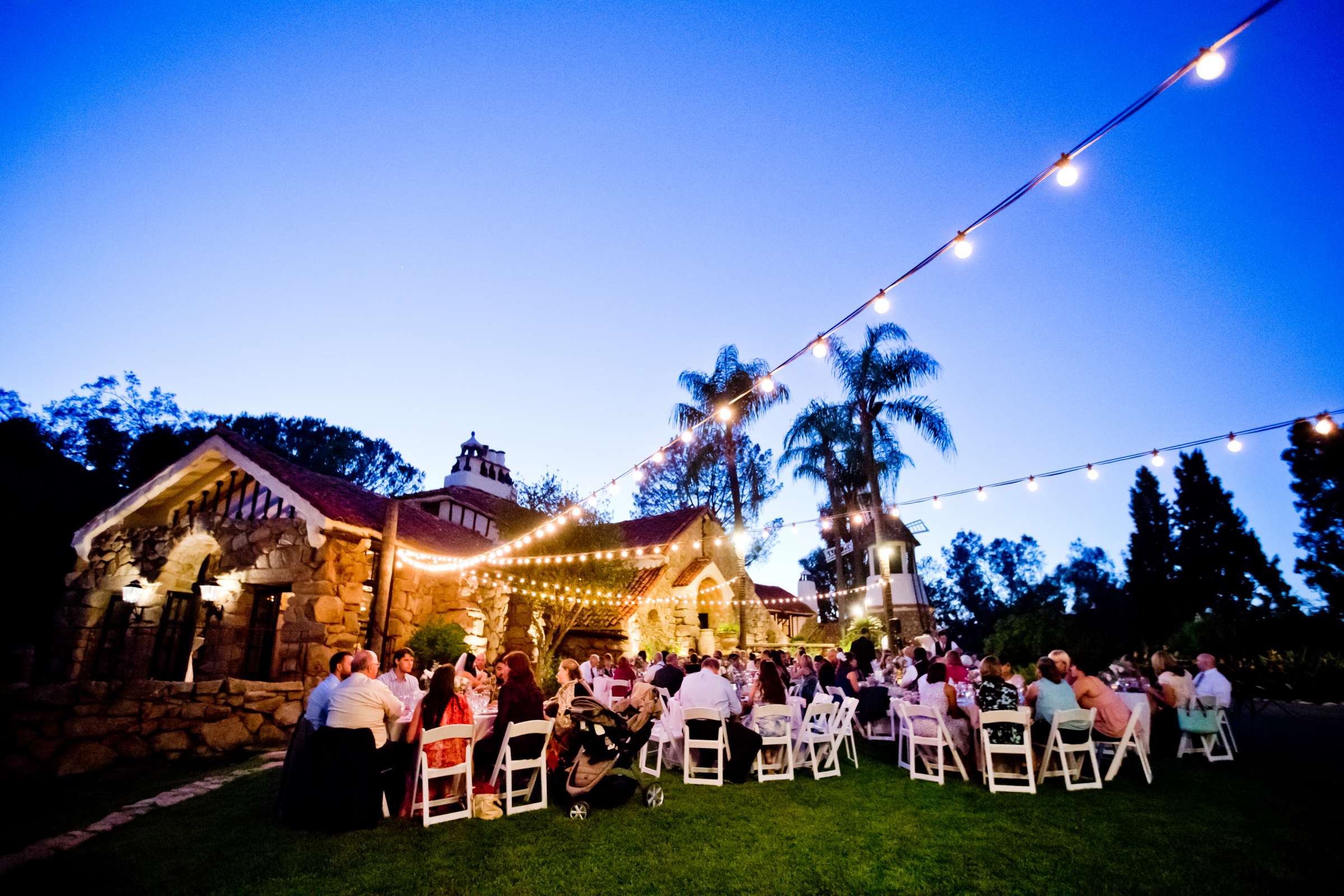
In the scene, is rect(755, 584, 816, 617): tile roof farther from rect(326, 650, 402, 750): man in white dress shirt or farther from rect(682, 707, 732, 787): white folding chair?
rect(326, 650, 402, 750): man in white dress shirt

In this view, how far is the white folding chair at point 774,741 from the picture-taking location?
20.0 ft

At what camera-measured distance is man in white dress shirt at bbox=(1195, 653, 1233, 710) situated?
6.82 m

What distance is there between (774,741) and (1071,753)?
2740 mm

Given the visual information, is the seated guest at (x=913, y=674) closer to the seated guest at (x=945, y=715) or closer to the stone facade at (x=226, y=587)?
the seated guest at (x=945, y=715)

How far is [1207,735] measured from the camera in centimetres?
693

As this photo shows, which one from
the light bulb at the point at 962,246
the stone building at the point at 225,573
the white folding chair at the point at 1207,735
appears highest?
the light bulb at the point at 962,246

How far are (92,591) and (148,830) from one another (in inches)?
368

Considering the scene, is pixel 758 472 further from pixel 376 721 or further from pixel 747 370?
pixel 376 721

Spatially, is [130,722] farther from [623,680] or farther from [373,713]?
[623,680]

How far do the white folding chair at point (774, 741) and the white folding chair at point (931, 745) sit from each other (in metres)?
1.19

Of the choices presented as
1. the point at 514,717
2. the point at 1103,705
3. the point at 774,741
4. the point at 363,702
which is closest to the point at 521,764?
the point at 514,717

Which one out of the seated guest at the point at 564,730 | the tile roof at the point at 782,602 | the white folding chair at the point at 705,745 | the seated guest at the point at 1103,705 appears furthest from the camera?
the tile roof at the point at 782,602

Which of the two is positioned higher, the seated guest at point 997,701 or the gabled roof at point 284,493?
the gabled roof at point 284,493

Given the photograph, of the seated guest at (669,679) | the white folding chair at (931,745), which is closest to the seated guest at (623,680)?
the seated guest at (669,679)
